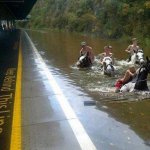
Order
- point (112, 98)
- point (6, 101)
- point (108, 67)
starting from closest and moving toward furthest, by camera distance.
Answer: point (6, 101), point (112, 98), point (108, 67)

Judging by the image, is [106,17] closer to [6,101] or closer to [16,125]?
[6,101]

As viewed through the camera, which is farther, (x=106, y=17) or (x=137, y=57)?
(x=106, y=17)

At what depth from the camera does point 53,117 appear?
32.3ft

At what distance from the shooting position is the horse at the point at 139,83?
12.9 metres

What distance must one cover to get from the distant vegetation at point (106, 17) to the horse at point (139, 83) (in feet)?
83.3

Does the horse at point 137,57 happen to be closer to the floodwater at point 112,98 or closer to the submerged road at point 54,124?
the floodwater at point 112,98

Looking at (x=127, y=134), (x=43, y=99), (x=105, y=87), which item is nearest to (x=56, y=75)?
(x=105, y=87)

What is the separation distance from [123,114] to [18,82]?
605cm

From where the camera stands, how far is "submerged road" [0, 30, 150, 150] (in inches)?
307

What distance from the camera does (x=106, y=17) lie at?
6028cm

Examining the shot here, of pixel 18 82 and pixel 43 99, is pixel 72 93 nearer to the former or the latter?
pixel 43 99

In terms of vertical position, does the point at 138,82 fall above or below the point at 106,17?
above

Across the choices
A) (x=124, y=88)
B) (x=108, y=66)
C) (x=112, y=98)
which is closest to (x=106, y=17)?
(x=108, y=66)

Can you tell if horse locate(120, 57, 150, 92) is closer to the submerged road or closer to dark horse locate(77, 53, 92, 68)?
the submerged road
